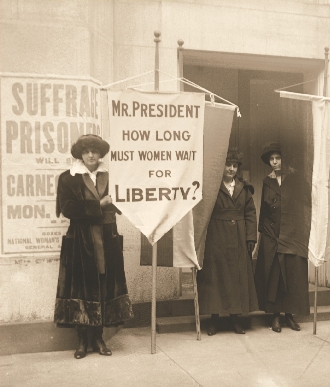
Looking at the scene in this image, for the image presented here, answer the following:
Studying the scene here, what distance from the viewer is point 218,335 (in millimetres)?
6133

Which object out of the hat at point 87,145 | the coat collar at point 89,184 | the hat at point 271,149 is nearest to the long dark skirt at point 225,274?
the hat at point 271,149

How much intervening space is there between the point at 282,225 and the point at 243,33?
2297mm

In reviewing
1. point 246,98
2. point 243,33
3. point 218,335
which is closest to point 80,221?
point 218,335

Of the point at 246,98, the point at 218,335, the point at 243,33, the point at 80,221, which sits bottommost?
the point at 218,335

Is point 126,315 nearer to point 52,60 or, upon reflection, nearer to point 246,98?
point 52,60

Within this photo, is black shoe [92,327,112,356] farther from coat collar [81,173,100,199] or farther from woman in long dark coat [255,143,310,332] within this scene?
woman in long dark coat [255,143,310,332]

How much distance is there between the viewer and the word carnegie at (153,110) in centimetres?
525

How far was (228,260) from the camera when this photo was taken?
616cm

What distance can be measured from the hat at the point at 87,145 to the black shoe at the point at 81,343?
158 centimetres

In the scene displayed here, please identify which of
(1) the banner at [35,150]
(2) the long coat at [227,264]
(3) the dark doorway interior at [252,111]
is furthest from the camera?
(3) the dark doorway interior at [252,111]

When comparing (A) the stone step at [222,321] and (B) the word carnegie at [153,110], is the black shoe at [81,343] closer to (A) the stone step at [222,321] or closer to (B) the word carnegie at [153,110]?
(A) the stone step at [222,321]

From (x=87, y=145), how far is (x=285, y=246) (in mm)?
2421

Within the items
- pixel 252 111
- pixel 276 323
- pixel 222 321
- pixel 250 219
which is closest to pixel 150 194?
pixel 250 219

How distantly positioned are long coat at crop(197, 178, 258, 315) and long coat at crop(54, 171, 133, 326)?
3.69ft
